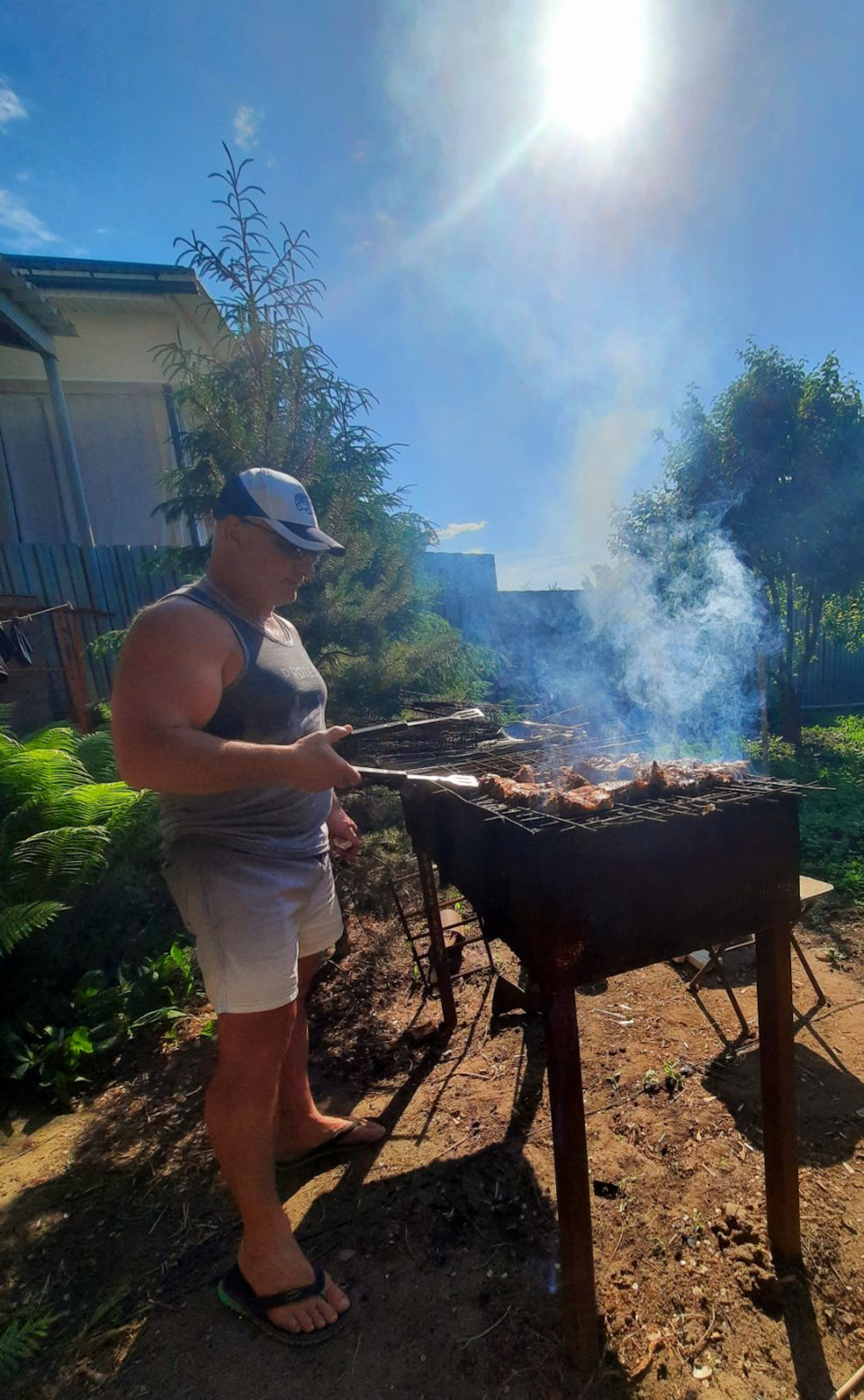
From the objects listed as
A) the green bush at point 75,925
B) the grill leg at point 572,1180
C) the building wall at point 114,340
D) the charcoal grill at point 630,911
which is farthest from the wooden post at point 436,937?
the building wall at point 114,340

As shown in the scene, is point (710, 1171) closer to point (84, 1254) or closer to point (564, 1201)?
point (564, 1201)

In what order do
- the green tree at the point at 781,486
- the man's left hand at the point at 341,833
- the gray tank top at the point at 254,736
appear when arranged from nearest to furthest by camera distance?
1. the gray tank top at the point at 254,736
2. the man's left hand at the point at 341,833
3. the green tree at the point at 781,486

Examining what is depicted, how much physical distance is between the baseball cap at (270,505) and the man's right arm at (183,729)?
40 cm

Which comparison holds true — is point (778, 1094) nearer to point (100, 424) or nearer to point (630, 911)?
point (630, 911)

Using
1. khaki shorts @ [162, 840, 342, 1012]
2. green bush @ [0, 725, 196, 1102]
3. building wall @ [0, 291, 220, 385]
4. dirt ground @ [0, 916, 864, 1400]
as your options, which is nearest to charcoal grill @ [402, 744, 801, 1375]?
dirt ground @ [0, 916, 864, 1400]

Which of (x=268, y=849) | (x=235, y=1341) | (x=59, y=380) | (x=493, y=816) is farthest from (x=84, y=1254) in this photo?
(x=59, y=380)

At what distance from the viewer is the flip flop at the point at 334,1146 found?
2480 millimetres

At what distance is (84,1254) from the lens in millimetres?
2199

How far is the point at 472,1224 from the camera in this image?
217 cm

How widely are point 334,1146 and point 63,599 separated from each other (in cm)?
686

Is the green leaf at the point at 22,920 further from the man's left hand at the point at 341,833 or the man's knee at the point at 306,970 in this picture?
the man's left hand at the point at 341,833

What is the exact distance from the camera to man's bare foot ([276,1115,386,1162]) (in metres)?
2.48

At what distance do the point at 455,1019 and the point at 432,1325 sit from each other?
60.5 inches

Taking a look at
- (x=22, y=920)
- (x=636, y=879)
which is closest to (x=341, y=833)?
(x=636, y=879)
